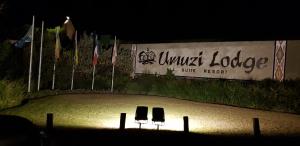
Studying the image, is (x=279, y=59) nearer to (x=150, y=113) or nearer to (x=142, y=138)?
(x=150, y=113)

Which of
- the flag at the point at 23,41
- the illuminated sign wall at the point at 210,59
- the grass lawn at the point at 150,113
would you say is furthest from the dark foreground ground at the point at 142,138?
the flag at the point at 23,41

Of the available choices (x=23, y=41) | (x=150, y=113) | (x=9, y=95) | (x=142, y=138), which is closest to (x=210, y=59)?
(x=150, y=113)

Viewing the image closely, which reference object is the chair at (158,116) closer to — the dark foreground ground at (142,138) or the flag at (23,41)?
the dark foreground ground at (142,138)

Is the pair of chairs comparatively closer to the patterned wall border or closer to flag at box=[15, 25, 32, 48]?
the patterned wall border

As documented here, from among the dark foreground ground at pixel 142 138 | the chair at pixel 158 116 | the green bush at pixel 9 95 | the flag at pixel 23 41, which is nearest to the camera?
the dark foreground ground at pixel 142 138

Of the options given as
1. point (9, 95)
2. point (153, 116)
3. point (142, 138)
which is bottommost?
point (142, 138)

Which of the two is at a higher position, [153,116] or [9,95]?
[9,95]

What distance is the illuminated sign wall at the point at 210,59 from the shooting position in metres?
25.0

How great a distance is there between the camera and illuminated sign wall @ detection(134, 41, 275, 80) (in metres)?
25.0

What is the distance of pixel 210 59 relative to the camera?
2794 centimetres

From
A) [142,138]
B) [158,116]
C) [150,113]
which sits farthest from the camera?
[150,113]

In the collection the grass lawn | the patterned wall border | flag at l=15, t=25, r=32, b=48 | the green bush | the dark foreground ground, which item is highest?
flag at l=15, t=25, r=32, b=48

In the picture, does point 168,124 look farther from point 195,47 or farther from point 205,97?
point 195,47

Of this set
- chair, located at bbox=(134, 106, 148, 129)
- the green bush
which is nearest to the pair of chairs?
chair, located at bbox=(134, 106, 148, 129)
